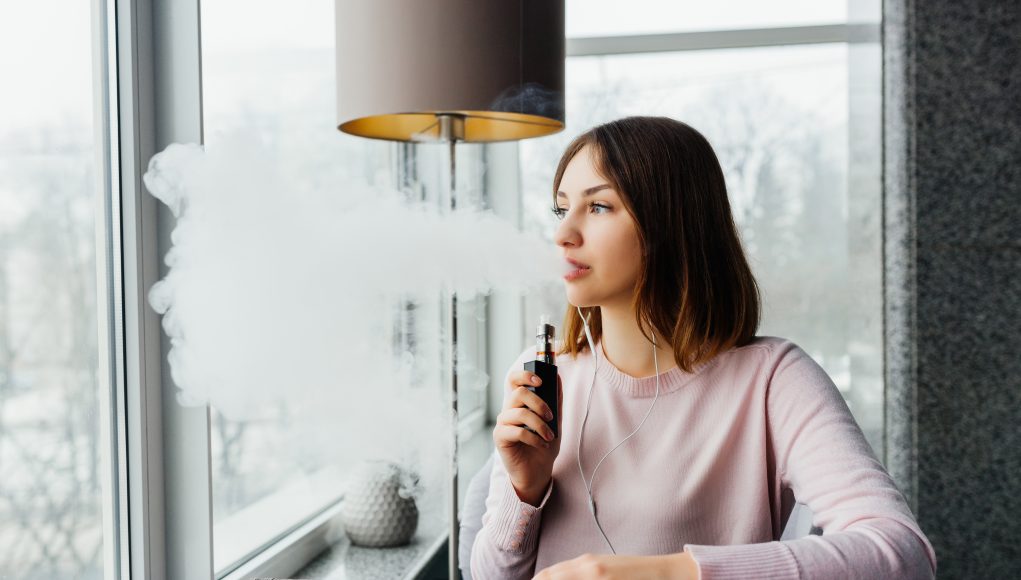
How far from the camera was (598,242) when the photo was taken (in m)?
1.06

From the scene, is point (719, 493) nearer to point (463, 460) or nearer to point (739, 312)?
point (739, 312)

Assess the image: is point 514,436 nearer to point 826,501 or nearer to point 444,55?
point 826,501

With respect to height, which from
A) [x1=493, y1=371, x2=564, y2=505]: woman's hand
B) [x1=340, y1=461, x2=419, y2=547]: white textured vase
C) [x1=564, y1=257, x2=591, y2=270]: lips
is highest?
[x1=564, y1=257, x2=591, y2=270]: lips

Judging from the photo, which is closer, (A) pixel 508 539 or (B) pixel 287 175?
(A) pixel 508 539

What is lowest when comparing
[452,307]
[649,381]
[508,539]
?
[508,539]

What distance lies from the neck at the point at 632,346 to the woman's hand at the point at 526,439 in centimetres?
18

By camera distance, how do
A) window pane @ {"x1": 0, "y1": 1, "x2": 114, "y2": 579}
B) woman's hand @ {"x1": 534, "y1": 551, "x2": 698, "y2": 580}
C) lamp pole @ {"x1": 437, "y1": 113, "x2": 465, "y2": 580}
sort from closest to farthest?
woman's hand @ {"x1": 534, "y1": 551, "x2": 698, "y2": 580} → window pane @ {"x1": 0, "y1": 1, "x2": 114, "y2": 579} → lamp pole @ {"x1": 437, "y1": 113, "x2": 465, "y2": 580}

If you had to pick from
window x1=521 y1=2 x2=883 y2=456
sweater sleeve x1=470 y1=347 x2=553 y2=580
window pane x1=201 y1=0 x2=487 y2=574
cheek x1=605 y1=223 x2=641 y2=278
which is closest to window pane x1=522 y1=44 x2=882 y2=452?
window x1=521 y1=2 x2=883 y2=456

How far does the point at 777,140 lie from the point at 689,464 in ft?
5.50

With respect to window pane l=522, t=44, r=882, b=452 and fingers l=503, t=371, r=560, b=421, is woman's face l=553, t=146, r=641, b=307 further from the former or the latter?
window pane l=522, t=44, r=882, b=452

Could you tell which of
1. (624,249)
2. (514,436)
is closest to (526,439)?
(514,436)

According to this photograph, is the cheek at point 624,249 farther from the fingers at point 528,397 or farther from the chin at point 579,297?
the fingers at point 528,397

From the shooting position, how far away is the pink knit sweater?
1.03 metres

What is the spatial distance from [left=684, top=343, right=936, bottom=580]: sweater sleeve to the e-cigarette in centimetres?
26
